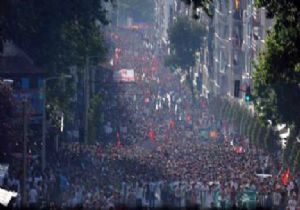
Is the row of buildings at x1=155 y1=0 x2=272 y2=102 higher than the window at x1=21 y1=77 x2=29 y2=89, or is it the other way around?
the row of buildings at x1=155 y1=0 x2=272 y2=102

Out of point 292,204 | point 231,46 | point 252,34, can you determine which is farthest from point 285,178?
point 231,46

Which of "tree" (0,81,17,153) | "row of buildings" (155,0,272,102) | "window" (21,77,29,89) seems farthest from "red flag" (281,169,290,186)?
"row of buildings" (155,0,272,102)

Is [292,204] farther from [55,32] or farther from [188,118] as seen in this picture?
[188,118]

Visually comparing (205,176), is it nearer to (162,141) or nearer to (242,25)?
(162,141)

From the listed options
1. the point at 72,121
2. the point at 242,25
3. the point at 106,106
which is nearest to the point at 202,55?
the point at 242,25

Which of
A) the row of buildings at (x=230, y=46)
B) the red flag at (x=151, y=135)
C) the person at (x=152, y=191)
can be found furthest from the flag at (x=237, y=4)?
the person at (x=152, y=191)

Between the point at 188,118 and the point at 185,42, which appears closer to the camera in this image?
the point at 188,118

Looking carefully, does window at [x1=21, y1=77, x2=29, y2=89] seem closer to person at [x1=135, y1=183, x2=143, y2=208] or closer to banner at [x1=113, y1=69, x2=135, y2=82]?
person at [x1=135, y1=183, x2=143, y2=208]

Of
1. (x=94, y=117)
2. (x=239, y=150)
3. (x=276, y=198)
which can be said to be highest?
(x=94, y=117)
